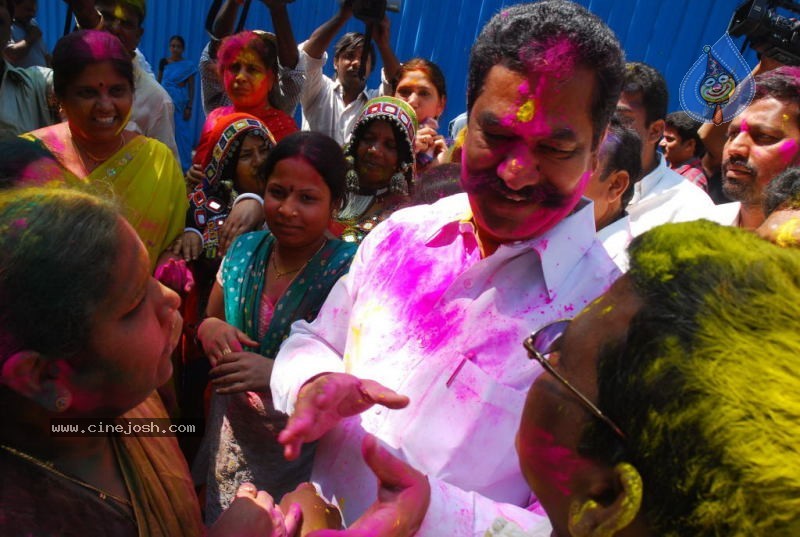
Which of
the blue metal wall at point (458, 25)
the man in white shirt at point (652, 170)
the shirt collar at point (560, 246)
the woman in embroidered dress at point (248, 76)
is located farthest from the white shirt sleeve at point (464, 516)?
the blue metal wall at point (458, 25)

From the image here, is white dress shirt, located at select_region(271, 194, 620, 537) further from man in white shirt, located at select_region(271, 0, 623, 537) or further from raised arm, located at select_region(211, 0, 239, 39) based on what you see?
raised arm, located at select_region(211, 0, 239, 39)

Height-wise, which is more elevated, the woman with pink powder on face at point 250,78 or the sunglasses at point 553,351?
the sunglasses at point 553,351

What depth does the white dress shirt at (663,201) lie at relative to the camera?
3.22m

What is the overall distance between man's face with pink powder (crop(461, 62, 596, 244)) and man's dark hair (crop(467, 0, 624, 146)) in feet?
0.08

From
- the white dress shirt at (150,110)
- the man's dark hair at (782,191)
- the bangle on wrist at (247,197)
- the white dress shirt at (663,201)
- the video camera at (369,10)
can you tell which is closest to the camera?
the man's dark hair at (782,191)

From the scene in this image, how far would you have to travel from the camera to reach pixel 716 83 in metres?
3.38

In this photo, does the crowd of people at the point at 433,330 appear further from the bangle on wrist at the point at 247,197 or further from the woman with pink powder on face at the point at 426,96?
the woman with pink powder on face at the point at 426,96

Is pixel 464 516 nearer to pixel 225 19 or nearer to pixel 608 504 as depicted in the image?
pixel 608 504

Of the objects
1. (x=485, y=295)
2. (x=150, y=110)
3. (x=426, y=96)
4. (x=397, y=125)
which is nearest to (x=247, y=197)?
(x=397, y=125)

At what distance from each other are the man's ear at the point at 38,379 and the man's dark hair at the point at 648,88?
3.13 meters

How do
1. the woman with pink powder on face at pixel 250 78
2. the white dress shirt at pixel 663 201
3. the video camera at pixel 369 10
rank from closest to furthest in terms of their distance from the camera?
1. the white dress shirt at pixel 663 201
2. the woman with pink powder on face at pixel 250 78
3. the video camera at pixel 369 10

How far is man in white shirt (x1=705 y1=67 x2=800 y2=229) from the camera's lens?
2.85 m

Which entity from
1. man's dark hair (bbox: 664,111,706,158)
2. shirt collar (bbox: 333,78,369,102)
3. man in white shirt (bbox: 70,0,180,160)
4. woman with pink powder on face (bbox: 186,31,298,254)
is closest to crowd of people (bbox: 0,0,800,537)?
woman with pink powder on face (bbox: 186,31,298,254)

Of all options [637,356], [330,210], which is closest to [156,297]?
[637,356]
